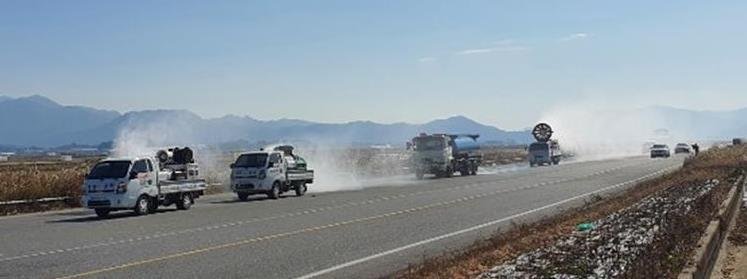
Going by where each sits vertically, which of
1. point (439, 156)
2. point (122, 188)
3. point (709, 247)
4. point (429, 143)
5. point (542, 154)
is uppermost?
point (429, 143)

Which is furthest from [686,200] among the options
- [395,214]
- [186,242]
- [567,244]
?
[186,242]

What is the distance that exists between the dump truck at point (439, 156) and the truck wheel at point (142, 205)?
95.5 ft

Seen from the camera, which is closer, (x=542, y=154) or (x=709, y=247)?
(x=709, y=247)

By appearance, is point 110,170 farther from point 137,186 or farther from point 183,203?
point 183,203

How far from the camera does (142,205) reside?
2806 centimetres

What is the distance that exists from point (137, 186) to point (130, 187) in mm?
353

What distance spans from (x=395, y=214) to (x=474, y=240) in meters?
7.23

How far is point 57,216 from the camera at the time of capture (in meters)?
28.6

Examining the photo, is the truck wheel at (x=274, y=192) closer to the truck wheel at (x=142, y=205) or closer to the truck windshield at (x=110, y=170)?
the truck wheel at (x=142, y=205)

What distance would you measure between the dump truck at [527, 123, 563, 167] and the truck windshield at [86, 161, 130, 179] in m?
55.1

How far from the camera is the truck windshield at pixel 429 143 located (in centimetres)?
5612

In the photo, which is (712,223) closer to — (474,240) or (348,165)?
(474,240)

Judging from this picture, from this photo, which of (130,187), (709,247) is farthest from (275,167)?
(709,247)

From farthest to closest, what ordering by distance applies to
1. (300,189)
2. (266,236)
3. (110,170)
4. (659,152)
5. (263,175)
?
(659,152), (300,189), (263,175), (110,170), (266,236)
